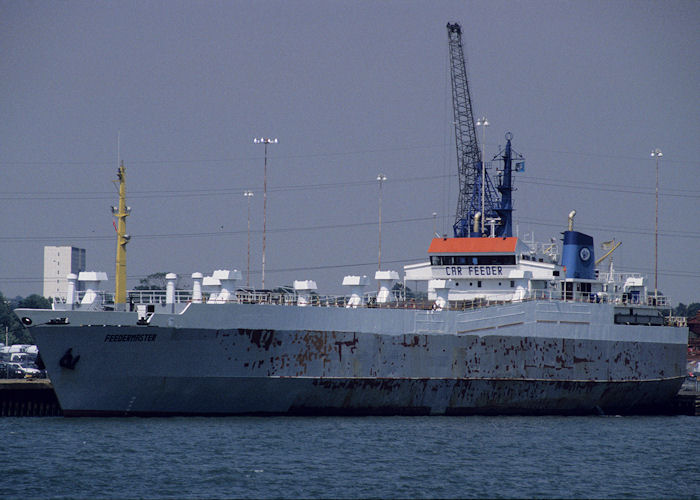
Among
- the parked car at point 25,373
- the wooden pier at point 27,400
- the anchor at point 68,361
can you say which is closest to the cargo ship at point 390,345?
the anchor at point 68,361

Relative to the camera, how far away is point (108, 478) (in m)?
39.3

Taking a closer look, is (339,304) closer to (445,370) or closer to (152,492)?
(445,370)

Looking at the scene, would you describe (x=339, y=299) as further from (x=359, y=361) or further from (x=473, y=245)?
(x=473, y=245)

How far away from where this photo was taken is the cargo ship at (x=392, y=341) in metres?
51.8

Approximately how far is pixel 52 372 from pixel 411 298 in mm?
21557

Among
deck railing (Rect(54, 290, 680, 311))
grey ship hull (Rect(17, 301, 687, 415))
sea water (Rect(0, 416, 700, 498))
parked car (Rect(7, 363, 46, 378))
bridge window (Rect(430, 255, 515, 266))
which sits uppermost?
bridge window (Rect(430, 255, 515, 266))

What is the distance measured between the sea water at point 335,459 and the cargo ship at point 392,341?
1.51 m

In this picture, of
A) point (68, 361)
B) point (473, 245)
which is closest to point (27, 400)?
point (68, 361)

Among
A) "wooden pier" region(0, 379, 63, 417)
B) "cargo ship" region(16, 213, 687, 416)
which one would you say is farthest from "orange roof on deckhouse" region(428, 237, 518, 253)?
"wooden pier" region(0, 379, 63, 417)

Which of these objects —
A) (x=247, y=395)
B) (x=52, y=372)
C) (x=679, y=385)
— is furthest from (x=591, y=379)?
(x=52, y=372)

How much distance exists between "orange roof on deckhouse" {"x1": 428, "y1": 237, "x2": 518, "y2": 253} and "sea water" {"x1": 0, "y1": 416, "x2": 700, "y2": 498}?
477 inches

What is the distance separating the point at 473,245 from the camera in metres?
66.0

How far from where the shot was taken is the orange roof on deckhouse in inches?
2576

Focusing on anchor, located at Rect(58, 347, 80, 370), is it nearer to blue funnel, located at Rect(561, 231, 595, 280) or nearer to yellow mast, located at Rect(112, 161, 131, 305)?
yellow mast, located at Rect(112, 161, 131, 305)
